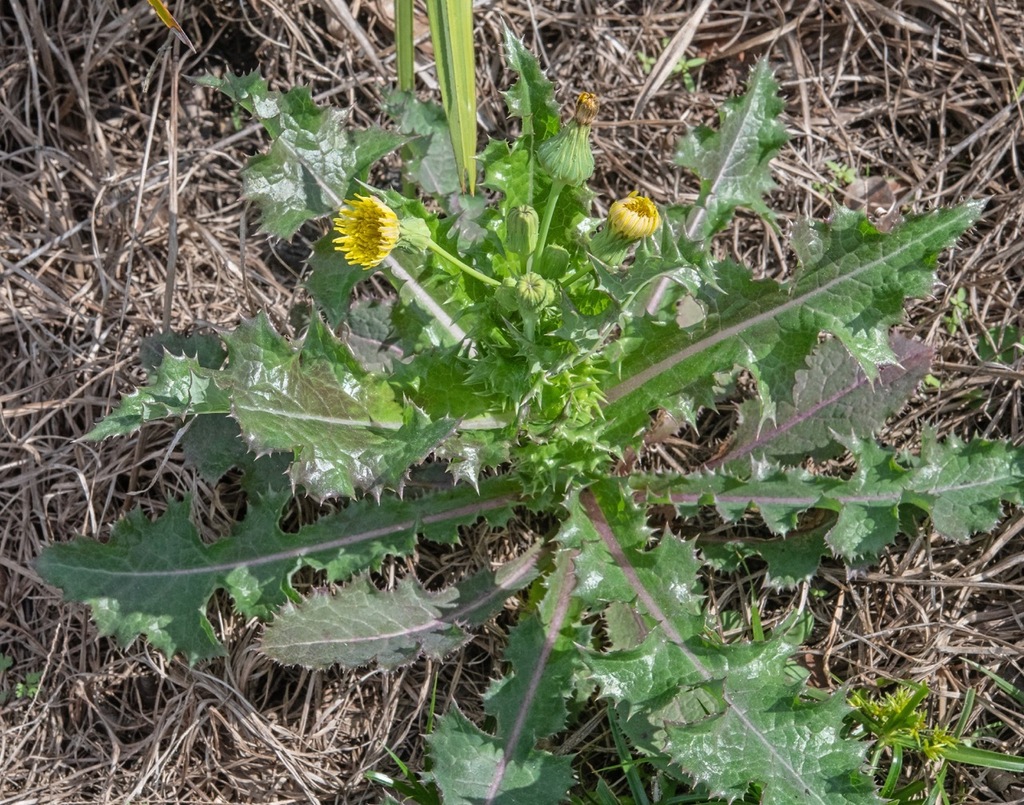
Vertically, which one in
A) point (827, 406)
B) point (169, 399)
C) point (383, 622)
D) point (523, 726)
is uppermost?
point (169, 399)

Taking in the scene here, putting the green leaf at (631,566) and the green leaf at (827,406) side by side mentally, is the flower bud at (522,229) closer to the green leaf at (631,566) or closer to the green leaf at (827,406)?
the green leaf at (631,566)

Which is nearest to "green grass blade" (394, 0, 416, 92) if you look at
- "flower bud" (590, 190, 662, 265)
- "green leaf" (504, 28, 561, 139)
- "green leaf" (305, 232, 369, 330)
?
"green leaf" (504, 28, 561, 139)

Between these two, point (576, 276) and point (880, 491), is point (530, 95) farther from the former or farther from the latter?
point (880, 491)

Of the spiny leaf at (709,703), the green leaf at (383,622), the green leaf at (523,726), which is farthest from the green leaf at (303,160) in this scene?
the green leaf at (523,726)

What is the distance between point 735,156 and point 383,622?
2052 mm

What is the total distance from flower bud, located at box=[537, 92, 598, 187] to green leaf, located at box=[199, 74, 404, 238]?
2.37 feet

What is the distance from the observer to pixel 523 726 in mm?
3012

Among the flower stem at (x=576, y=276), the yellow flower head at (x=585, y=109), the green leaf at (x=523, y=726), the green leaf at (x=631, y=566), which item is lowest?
the green leaf at (x=523, y=726)

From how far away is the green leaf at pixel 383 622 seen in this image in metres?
2.93

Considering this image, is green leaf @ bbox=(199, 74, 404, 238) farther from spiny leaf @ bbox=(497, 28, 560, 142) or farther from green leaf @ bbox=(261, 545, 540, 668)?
green leaf @ bbox=(261, 545, 540, 668)

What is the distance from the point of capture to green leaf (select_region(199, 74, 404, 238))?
9.66ft

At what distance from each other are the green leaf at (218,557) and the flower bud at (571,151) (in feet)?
4.10

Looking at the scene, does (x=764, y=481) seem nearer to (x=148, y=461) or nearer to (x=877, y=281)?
(x=877, y=281)

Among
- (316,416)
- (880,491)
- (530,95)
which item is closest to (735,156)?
(530,95)
